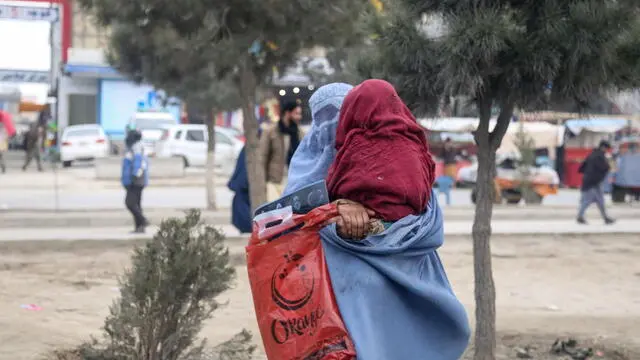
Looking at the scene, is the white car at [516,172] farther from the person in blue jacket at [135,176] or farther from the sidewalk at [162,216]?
the person in blue jacket at [135,176]

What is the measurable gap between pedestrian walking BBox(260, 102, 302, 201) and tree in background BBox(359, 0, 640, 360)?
3.54 metres

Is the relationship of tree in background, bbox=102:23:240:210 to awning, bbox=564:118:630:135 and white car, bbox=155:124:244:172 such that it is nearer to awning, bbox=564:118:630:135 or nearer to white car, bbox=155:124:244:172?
white car, bbox=155:124:244:172

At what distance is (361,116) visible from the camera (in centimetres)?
347

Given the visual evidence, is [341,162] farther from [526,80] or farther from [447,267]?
[447,267]

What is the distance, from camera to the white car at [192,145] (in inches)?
1421

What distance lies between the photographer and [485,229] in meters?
6.68

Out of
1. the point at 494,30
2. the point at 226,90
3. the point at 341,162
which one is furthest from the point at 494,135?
the point at 226,90

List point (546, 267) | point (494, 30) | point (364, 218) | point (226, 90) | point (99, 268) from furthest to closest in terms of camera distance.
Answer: point (226, 90) < point (546, 267) < point (99, 268) < point (494, 30) < point (364, 218)

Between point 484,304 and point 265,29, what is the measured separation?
6.11 meters

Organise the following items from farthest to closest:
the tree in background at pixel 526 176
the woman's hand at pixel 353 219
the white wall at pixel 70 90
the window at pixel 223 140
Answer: the white wall at pixel 70 90 < the window at pixel 223 140 < the tree in background at pixel 526 176 < the woman's hand at pixel 353 219

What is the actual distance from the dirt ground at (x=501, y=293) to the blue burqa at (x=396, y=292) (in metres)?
3.63

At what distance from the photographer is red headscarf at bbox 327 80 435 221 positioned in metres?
3.43

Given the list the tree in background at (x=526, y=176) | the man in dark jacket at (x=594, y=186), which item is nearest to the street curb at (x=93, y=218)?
the man in dark jacket at (x=594, y=186)

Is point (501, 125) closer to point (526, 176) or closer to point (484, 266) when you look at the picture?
point (484, 266)
